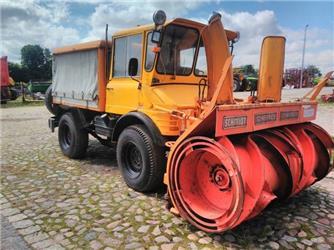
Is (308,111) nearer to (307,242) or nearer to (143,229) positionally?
(307,242)

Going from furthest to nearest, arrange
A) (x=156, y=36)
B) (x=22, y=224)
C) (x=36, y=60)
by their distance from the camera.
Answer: (x=36, y=60), (x=156, y=36), (x=22, y=224)

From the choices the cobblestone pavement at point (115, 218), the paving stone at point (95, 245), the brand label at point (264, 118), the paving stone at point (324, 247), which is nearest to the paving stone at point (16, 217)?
the cobblestone pavement at point (115, 218)

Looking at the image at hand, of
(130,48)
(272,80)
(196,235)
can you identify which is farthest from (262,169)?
(130,48)

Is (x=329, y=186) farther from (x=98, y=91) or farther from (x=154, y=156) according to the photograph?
(x=98, y=91)

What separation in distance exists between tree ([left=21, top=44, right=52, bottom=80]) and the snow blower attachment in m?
52.8

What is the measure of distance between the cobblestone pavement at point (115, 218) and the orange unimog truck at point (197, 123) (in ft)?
0.90

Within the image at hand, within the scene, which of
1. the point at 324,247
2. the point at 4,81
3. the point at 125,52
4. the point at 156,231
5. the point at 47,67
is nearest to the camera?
the point at 324,247

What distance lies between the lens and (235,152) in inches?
134

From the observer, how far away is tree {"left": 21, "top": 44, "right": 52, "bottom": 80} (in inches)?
2127

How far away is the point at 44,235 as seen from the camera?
376 cm

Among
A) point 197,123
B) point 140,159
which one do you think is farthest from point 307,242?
point 140,159

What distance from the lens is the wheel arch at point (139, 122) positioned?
15.3 feet

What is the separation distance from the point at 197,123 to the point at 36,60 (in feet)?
198

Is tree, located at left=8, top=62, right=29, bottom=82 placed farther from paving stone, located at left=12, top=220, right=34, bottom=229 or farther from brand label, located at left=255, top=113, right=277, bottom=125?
brand label, located at left=255, top=113, right=277, bottom=125
